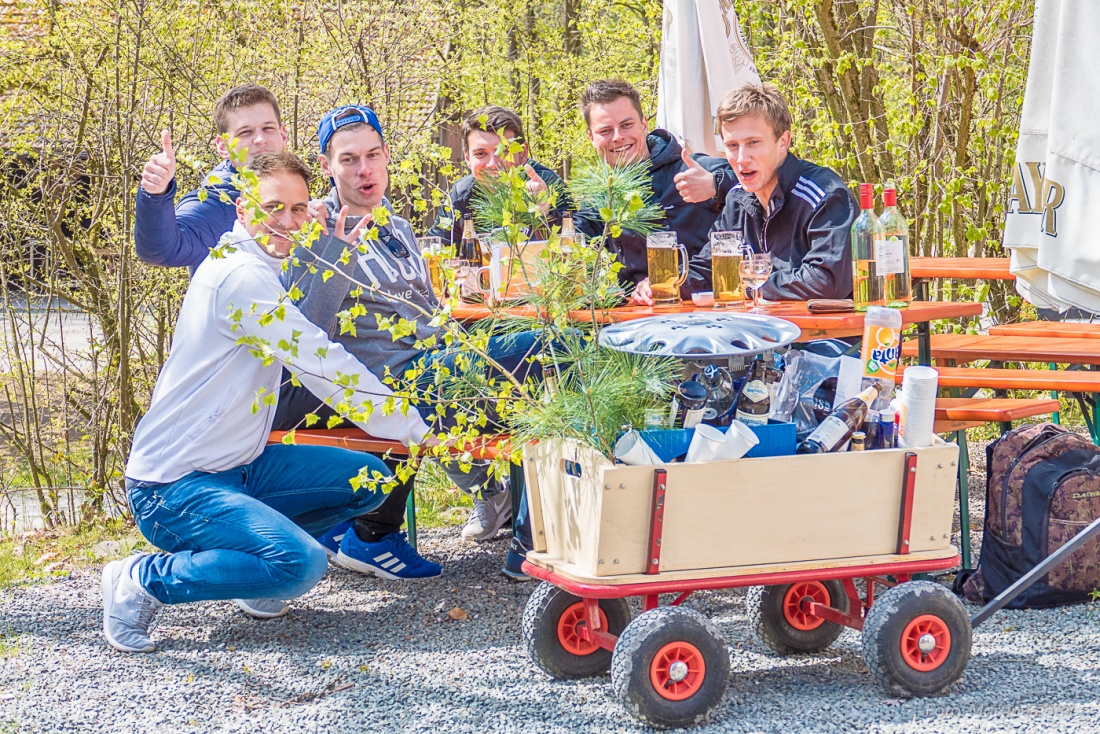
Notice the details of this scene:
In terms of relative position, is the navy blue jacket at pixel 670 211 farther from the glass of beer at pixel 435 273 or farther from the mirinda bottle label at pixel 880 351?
the mirinda bottle label at pixel 880 351

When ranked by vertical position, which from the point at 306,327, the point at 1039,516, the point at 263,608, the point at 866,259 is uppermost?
the point at 866,259

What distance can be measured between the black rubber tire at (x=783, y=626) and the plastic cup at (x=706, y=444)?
0.61 meters

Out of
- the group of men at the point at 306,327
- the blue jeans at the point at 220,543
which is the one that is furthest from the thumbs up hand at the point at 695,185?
the blue jeans at the point at 220,543

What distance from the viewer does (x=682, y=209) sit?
4688mm

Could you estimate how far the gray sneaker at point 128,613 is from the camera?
359 centimetres

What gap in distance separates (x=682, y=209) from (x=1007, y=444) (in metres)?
1.53

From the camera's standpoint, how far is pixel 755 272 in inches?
152

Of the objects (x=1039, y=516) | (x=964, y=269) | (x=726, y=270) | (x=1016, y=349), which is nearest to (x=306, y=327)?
(x=726, y=270)

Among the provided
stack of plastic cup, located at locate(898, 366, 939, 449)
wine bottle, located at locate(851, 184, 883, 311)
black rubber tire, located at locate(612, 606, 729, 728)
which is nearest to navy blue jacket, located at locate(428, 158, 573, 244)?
wine bottle, located at locate(851, 184, 883, 311)

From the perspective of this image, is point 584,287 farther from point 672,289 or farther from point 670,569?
point 672,289

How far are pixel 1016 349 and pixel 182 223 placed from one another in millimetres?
3087

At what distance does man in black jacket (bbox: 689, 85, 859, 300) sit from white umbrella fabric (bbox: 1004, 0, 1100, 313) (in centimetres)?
74

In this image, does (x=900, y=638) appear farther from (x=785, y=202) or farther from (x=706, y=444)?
(x=785, y=202)

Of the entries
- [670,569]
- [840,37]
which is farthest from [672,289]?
[840,37]
